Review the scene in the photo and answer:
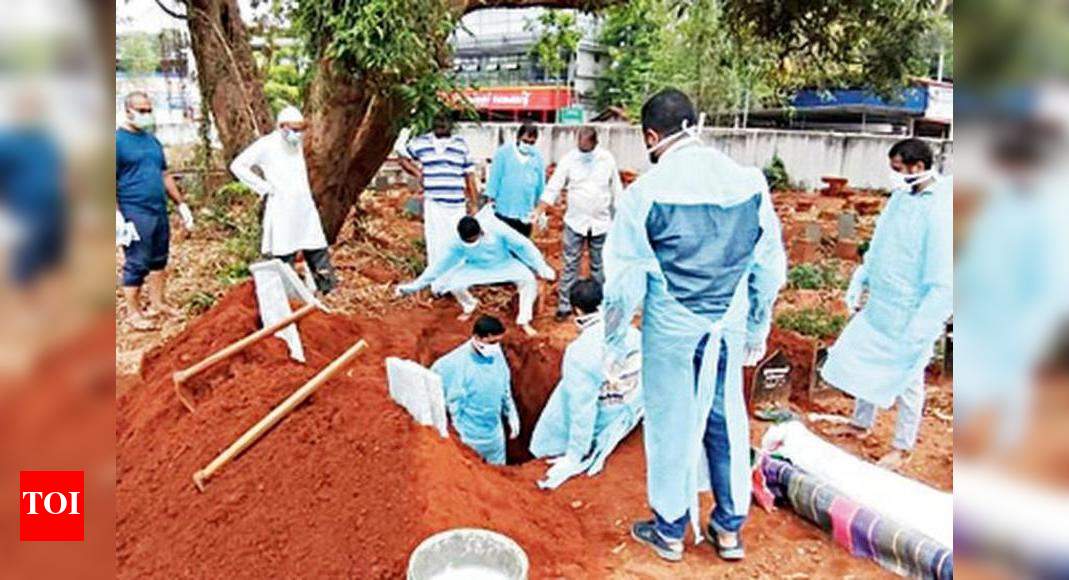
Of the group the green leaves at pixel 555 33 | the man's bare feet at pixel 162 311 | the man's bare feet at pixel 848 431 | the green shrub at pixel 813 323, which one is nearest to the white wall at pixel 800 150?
the green leaves at pixel 555 33

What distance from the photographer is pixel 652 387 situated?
3098 millimetres

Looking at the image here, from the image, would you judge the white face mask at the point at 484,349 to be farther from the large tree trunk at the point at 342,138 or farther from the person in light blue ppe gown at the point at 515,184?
the person in light blue ppe gown at the point at 515,184

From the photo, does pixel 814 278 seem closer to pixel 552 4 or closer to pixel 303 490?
pixel 552 4

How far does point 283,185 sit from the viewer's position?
5672mm

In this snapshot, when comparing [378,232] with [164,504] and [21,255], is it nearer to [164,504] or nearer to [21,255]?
[164,504]

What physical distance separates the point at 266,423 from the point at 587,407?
142 cm

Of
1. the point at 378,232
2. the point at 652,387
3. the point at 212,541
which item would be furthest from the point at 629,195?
Answer: the point at 378,232

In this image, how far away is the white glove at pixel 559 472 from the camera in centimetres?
373

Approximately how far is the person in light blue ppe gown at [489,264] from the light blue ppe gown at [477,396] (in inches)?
62.7

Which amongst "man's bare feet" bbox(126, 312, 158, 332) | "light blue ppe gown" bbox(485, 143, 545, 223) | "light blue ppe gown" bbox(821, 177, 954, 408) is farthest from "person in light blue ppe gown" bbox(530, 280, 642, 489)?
"man's bare feet" bbox(126, 312, 158, 332)

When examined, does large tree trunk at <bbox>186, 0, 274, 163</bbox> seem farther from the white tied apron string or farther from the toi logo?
the toi logo

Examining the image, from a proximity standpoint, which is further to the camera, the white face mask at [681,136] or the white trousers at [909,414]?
the white trousers at [909,414]

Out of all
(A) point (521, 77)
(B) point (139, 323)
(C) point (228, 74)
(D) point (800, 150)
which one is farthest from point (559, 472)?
(A) point (521, 77)

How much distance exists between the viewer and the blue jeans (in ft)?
10.3
